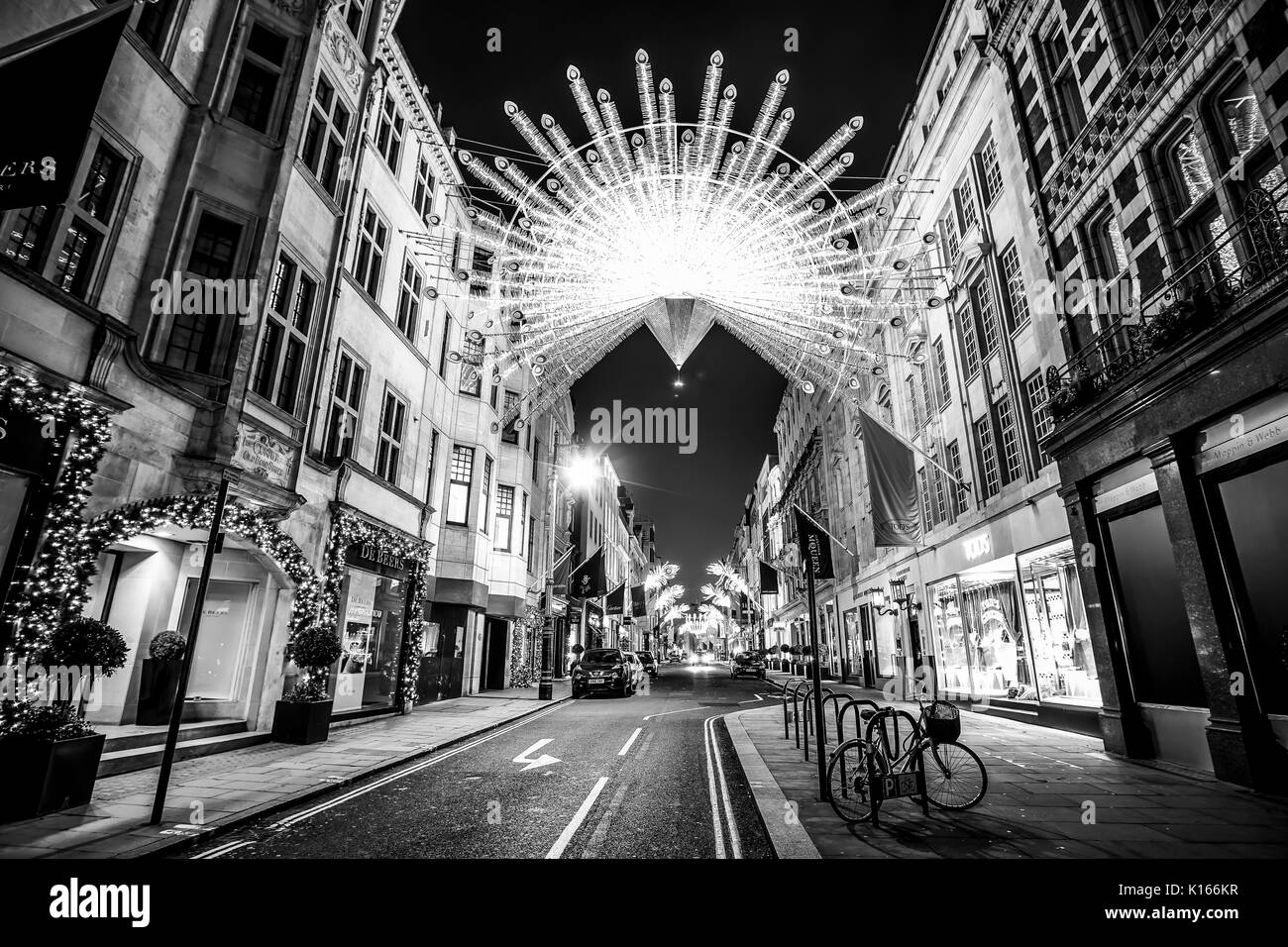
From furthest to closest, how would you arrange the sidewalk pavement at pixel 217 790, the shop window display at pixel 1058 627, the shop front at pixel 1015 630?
the shop front at pixel 1015 630, the shop window display at pixel 1058 627, the sidewalk pavement at pixel 217 790

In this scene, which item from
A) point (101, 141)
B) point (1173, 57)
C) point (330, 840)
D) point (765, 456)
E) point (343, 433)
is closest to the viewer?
point (330, 840)

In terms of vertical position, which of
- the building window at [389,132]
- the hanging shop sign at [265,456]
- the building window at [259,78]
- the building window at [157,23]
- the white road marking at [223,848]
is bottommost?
the white road marking at [223,848]

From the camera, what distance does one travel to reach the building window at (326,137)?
1418cm

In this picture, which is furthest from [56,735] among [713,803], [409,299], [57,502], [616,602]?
[616,602]

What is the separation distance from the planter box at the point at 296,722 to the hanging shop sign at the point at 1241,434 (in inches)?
654

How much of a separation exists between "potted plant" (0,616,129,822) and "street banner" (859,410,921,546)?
1585cm

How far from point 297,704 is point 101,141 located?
1051 cm

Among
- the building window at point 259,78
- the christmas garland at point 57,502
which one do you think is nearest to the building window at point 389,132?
the building window at point 259,78

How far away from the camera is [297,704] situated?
12141mm

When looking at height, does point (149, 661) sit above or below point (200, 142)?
below

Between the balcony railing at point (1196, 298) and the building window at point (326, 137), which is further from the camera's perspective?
the building window at point (326, 137)

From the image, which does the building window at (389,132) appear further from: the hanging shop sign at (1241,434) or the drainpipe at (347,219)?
the hanging shop sign at (1241,434)
